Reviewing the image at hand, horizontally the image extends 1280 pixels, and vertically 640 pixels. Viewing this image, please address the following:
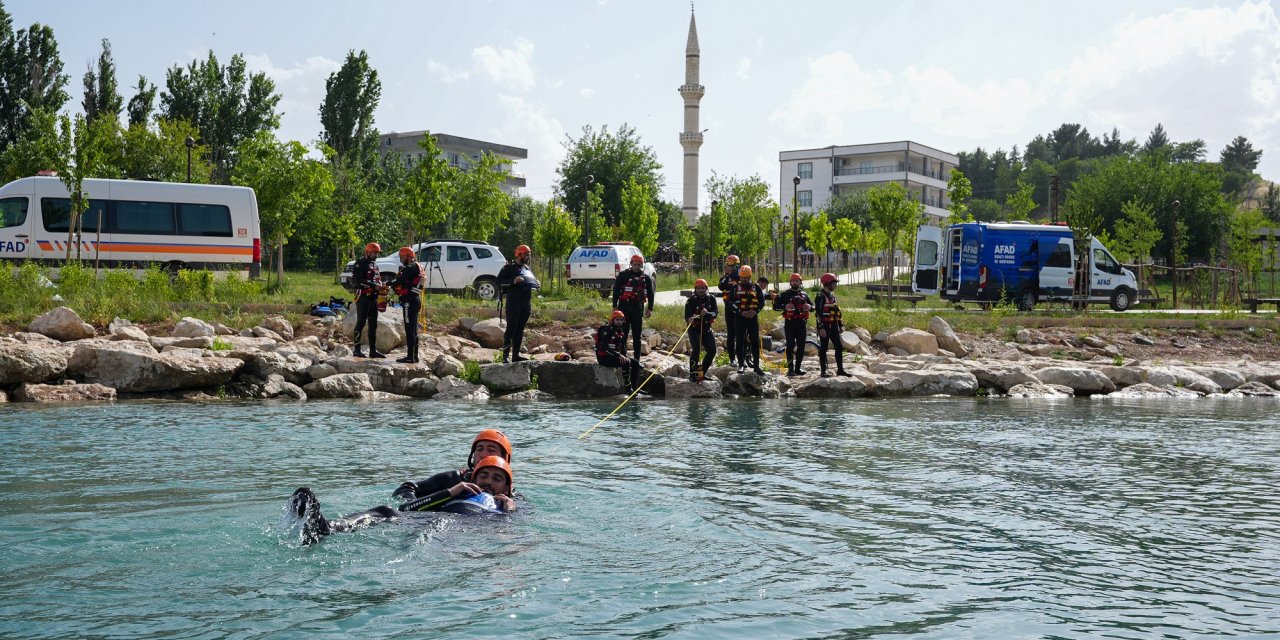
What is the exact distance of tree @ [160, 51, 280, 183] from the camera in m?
50.5

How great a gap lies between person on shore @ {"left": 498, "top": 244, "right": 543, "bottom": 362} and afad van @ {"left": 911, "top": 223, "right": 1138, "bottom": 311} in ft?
54.6

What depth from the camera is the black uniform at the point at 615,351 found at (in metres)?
17.2

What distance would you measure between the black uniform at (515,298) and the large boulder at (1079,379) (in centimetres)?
979

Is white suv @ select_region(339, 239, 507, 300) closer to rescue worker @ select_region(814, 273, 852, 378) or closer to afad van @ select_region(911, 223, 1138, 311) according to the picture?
rescue worker @ select_region(814, 273, 852, 378)

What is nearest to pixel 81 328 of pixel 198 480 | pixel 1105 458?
pixel 198 480

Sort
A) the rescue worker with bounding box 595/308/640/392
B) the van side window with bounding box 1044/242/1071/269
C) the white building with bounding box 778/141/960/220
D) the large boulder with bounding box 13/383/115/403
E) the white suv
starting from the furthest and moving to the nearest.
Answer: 1. the white building with bounding box 778/141/960/220
2. the van side window with bounding box 1044/242/1071/269
3. the white suv
4. the rescue worker with bounding box 595/308/640/392
5. the large boulder with bounding box 13/383/115/403

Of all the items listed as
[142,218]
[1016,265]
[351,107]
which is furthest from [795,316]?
[351,107]

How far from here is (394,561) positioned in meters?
6.52

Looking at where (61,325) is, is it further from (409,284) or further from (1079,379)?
(1079,379)

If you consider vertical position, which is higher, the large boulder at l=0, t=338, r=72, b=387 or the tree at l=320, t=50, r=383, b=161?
the tree at l=320, t=50, r=383, b=161

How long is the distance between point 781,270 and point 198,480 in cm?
5693

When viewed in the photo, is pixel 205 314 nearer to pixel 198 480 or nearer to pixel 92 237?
pixel 92 237

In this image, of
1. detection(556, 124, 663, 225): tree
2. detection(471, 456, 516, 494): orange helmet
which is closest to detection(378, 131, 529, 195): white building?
detection(556, 124, 663, 225): tree

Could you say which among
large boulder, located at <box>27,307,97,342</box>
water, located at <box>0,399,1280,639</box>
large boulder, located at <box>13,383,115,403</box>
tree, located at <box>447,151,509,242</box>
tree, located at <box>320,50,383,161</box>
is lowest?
water, located at <box>0,399,1280,639</box>
